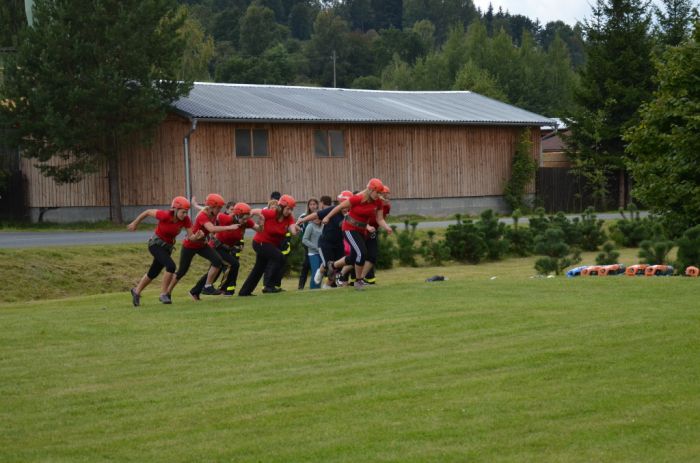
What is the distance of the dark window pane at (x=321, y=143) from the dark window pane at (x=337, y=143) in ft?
1.01

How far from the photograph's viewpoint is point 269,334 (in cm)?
1469

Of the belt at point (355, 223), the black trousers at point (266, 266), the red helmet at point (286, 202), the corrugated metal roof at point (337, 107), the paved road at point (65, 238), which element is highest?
the corrugated metal roof at point (337, 107)

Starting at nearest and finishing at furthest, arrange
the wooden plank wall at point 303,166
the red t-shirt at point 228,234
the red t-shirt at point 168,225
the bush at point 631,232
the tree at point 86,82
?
the red t-shirt at point 168,225 → the red t-shirt at point 228,234 → the bush at point 631,232 → the tree at point 86,82 → the wooden plank wall at point 303,166

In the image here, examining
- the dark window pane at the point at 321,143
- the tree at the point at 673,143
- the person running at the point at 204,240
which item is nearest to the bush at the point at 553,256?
the tree at the point at 673,143

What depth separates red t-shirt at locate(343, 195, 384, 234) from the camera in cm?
2045

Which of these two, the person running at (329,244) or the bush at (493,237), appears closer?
the person running at (329,244)

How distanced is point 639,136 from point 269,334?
45.9ft

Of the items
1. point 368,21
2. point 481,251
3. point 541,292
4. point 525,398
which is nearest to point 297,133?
point 481,251

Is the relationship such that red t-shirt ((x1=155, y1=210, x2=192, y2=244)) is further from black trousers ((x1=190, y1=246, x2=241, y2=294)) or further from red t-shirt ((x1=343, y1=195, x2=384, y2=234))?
red t-shirt ((x1=343, y1=195, x2=384, y2=234))

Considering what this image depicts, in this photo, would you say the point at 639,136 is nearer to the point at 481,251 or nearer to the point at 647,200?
the point at 647,200

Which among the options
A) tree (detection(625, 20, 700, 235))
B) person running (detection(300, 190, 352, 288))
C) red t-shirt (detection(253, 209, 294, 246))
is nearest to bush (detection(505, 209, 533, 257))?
tree (detection(625, 20, 700, 235))

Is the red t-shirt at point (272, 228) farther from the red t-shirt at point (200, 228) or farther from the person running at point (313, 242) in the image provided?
the person running at point (313, 242)

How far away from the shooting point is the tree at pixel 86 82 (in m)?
40.8

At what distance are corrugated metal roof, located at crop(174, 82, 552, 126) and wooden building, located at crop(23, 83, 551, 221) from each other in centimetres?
7
